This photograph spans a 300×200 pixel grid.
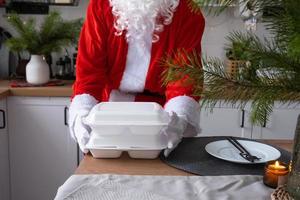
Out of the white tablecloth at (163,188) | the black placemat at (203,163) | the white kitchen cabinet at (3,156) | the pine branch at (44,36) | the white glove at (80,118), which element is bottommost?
Answer: the white kitchen cabinet at (3,156)

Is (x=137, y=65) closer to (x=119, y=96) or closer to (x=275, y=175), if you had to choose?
(x=119, y=96)

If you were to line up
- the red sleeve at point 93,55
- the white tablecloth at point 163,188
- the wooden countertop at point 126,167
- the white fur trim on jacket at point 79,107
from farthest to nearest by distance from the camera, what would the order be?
the red sleeve at point 93,55 < the white fur trim on jacket at point 79,107 < the wooden countertop at point 126,167 < the white tablecloth at point 163,188

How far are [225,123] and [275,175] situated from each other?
52.3 inches

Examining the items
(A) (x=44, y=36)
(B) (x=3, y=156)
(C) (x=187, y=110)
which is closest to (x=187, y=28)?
(C) (x=187, y=110)

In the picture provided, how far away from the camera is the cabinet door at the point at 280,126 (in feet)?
6.86

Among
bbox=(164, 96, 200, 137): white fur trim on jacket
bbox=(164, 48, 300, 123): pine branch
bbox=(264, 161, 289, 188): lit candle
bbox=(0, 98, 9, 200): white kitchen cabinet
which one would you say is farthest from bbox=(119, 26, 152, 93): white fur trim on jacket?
bbox=(0, 98, 9, 200): white kitchen cabinet

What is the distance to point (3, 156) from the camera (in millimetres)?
2027

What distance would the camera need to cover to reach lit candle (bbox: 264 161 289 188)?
0.77 metres

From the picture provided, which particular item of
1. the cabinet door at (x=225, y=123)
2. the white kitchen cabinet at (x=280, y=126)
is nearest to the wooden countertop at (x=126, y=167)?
the cabinet door at (x=225, y=123)

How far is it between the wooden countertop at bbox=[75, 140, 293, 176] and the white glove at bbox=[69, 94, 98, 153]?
5 cm

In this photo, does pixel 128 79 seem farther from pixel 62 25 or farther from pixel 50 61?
pixel 50 61

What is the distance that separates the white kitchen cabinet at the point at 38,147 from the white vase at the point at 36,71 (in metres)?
0.13

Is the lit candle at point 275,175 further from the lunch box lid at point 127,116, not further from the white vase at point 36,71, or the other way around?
the white vase at point 36,71

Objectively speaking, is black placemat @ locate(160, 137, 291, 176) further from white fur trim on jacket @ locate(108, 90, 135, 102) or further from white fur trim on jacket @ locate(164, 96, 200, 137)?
white fur trim on jacket @ locate(108, 90, 135, 102)
